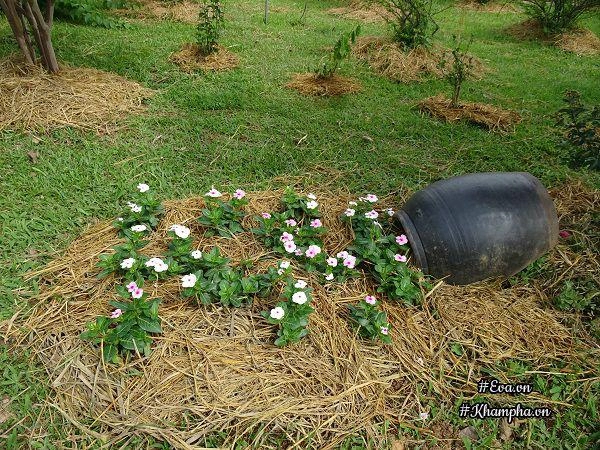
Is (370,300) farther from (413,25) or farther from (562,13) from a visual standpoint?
(562,13)

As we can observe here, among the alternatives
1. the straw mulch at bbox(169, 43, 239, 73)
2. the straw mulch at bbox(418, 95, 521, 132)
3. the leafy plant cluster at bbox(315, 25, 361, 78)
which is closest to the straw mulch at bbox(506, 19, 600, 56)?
the straw mulch at bbox(418, 95, 521, 132)

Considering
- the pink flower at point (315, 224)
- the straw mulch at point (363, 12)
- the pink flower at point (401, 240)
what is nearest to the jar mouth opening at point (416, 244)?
Answer: the pink flower at point (401, 240)

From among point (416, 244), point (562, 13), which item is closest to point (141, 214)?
point (416, 244)

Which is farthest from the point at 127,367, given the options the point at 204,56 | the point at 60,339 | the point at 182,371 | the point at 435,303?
the point at 204,56

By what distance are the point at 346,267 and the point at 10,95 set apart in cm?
315

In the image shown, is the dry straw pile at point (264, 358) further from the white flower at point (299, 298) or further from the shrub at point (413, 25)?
the shrub at point (413, 25)

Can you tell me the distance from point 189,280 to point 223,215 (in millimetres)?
630

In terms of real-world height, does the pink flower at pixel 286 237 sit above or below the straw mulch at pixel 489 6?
above

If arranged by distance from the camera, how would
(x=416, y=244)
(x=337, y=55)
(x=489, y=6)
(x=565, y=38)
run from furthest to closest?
(x=489, y=6) < (x=565, y=38) < (x=337, y=55) < (x=416, y=244)

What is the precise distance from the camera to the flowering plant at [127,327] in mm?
1920

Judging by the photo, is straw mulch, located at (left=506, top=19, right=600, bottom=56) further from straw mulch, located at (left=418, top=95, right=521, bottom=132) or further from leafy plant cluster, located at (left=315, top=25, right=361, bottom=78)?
leafy plant cluster, located at (left=315, top=25, right=361, bottom=78)

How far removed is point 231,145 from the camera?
360 centimetres

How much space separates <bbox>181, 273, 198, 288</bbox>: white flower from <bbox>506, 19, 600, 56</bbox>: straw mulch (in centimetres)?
703

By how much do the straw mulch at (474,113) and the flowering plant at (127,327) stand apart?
10.6 feet
